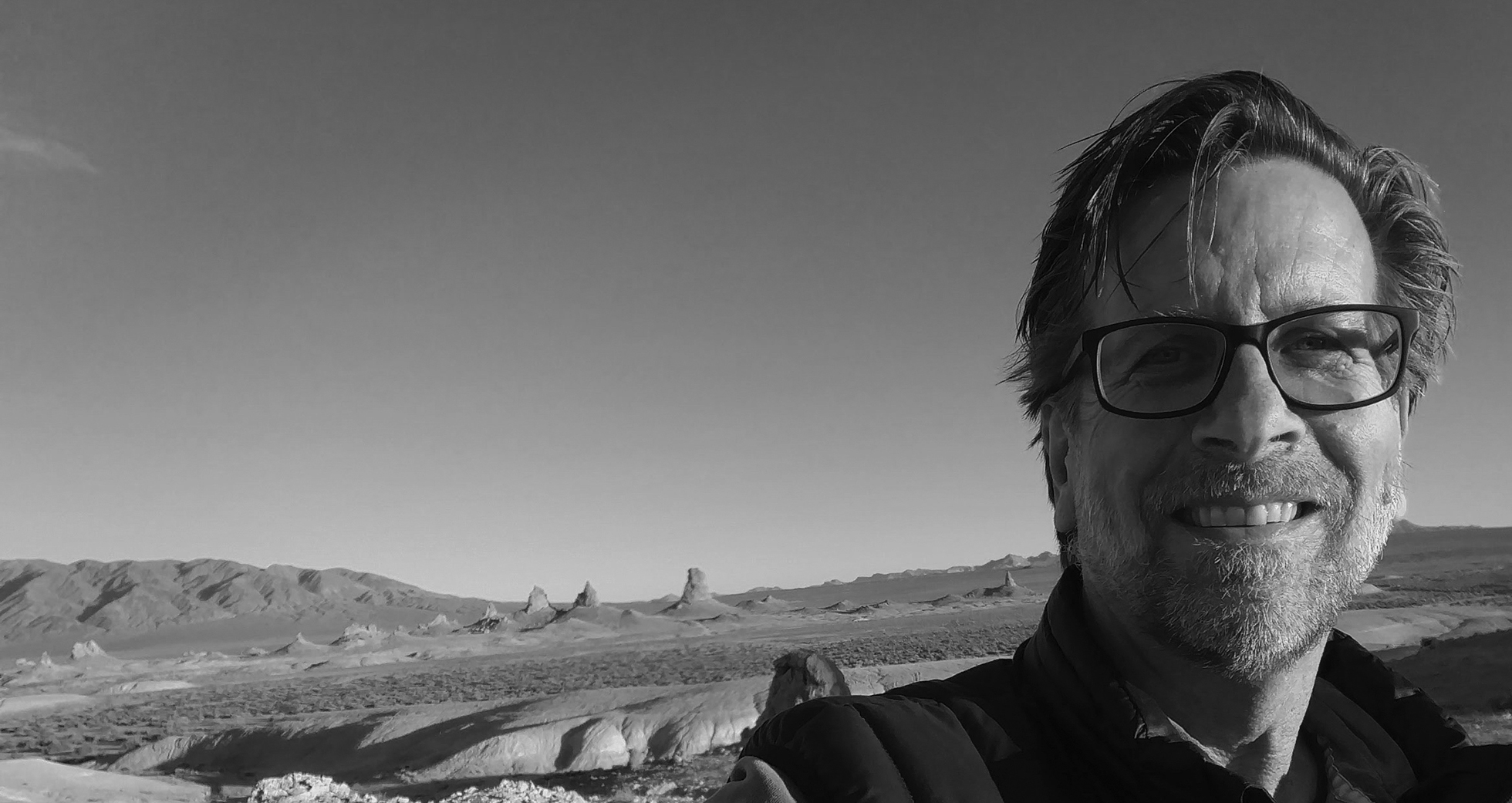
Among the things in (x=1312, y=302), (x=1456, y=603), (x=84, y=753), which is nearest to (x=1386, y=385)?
(x=1312, y=302)

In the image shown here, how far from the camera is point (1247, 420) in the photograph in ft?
3.17

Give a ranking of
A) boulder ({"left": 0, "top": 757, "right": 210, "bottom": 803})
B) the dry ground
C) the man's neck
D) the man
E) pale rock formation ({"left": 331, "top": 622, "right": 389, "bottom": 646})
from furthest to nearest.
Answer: pale rock formation ({"left": 331, "top": 622, "right": 389, "bottom": 646}) → the dry ground → boulder ({"left": 0, "top": 757, "right": 210, "bottom": 803}) → the man's neck → the man

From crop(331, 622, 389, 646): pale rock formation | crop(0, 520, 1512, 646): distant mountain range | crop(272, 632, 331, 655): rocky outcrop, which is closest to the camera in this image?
crop(272, 632, 331, 655): rocky outcrop

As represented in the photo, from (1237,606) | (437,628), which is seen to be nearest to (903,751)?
(1237,606)

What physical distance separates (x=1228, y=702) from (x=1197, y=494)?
272 millimetres

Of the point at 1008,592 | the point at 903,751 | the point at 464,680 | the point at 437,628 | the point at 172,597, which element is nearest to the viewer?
the point at 903,751

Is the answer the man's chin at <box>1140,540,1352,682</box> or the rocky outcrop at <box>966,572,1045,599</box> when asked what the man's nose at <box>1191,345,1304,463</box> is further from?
the rocky outcrop at <box>966,572,1045,599</box>

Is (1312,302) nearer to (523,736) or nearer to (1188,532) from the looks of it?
(1188,532)

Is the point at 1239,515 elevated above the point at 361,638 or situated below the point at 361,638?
above

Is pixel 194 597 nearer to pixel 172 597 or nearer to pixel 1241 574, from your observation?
pixel 172 597

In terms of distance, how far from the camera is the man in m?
0.93

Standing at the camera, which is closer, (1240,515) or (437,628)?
(1240,515)

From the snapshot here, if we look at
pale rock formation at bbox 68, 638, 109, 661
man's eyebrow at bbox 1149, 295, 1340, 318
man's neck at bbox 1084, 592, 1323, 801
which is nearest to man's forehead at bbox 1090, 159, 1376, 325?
man's eyebrow at bbox 1149, 295, 1340, 318

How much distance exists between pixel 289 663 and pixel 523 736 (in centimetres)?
3354
